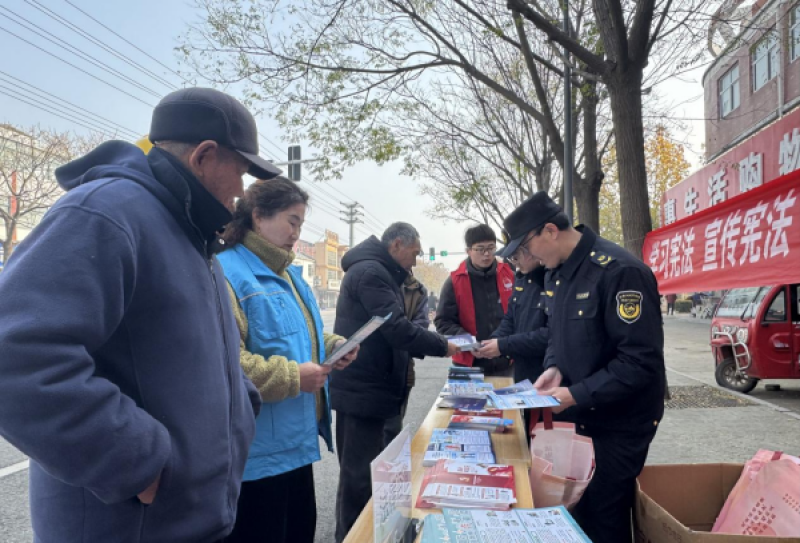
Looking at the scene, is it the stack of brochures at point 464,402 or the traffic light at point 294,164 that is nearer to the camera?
the stack of brochures at point 464,402

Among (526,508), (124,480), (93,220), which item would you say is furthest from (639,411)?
(93,220)

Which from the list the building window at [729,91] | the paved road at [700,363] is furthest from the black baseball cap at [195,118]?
the building window at [729,91]

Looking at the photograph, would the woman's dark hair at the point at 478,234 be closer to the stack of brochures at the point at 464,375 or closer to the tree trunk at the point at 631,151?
the stack of brochures at the point at 464,375

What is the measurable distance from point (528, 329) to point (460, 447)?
1.59 meters

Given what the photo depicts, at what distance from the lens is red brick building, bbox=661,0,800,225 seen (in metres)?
8.02

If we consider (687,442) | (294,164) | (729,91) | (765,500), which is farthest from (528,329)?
(729,91)

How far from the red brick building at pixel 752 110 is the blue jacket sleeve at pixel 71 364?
674cm

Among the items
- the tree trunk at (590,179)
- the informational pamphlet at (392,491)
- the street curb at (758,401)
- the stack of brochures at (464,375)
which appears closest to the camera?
the informational pamphlet at (392,491)

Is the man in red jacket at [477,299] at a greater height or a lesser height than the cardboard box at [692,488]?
greater

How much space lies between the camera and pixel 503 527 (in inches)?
57.9

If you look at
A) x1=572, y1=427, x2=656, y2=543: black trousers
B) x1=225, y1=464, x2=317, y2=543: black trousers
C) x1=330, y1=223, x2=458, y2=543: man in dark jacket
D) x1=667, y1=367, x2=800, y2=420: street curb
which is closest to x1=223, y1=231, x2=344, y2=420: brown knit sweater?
x1=225, y1=464, x2=317, y2=543: black trousers

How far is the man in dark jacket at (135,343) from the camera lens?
92 centimetres

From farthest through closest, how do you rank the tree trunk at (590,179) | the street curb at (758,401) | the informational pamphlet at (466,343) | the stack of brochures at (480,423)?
the tree trunk at (590,179)
the street curb at (758,401)
the informational pamphlet at (466,343)
the stack of brochures at (480,423)

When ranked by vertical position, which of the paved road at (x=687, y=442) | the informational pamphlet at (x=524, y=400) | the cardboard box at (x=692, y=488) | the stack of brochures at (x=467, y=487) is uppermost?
the informational pamphlet at (x=524, y=400)
